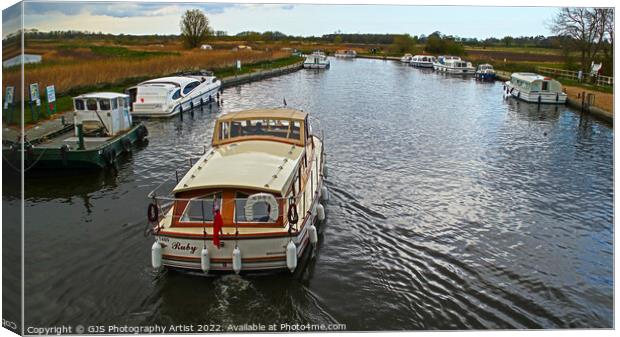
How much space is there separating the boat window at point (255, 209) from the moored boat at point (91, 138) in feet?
30.3

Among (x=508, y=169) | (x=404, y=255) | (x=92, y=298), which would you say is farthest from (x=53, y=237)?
(x=508, y=169)

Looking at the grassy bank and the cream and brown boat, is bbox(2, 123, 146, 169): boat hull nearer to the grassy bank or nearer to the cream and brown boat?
the grassy bank

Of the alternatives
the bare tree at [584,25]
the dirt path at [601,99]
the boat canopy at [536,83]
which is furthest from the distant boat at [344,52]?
the boat canopy at [536,83]

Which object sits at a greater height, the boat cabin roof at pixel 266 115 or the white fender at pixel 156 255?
the boat cabin roof at pixel 266 115

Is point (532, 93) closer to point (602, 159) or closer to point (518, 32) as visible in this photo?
point (602, 159)

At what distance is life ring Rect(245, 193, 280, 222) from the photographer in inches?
452

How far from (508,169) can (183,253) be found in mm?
13246

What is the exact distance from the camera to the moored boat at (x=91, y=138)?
1948cm

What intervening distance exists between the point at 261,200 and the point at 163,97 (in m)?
22.8

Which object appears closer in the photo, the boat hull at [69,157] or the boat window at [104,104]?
the boat hull at [69,157]

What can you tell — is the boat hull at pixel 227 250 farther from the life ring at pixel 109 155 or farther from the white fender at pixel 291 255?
the life ring at pixel 109 155

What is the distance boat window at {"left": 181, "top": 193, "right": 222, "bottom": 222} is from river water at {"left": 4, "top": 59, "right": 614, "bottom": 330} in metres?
1.19

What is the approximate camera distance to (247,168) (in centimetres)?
1277

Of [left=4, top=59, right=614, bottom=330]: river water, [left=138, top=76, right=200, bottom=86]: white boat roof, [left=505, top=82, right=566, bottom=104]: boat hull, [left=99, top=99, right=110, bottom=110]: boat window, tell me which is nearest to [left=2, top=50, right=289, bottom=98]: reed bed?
[left=138, top=76, right=200, bottom=86]: white boat roof
